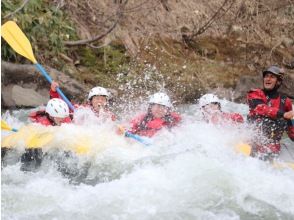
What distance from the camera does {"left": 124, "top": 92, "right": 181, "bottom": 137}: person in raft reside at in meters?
6.42

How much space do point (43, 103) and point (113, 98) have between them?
1288 mm

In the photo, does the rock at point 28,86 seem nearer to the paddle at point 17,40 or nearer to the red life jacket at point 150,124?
the paddle at point 17,40

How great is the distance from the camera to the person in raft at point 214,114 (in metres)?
6.44

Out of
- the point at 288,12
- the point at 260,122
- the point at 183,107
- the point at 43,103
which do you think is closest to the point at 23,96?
the point at 43,103

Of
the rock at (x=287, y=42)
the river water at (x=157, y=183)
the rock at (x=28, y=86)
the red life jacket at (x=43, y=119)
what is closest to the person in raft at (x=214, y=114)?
the river water at (x=157, y=183)

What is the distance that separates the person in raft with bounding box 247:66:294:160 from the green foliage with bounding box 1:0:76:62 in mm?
4689

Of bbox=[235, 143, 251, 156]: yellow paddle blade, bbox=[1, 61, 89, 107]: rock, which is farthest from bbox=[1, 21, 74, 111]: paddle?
bbox=[235, 143, 251, 156]: yellow paddle blade

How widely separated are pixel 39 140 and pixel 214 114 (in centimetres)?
218

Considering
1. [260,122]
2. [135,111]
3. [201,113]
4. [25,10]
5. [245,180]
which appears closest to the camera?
[245,180]

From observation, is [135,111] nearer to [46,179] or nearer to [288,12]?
[46,179]

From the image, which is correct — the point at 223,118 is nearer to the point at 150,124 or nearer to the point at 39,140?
the point at 150,124

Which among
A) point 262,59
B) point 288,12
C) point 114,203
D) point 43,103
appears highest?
point 288,12

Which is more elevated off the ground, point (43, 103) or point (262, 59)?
point (262, 59)

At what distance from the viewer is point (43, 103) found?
8.77 m
